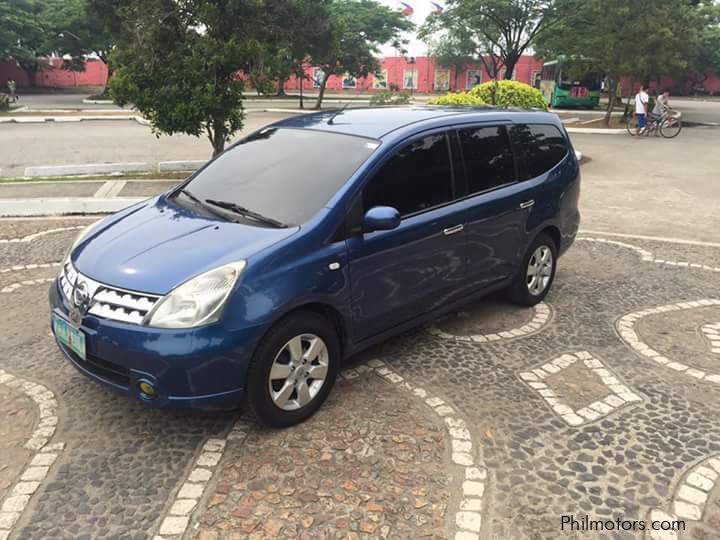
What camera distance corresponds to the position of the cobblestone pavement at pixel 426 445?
2.81 meters

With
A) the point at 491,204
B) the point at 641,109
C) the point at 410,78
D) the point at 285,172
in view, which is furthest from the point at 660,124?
the point at 410,78

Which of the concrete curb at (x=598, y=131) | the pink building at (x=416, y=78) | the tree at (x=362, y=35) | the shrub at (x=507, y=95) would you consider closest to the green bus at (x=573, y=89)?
the tree at (x=362, y=35)

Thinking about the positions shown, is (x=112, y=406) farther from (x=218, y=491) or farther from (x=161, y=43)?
(x=161, y=43)

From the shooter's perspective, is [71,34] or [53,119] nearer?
[53,119]

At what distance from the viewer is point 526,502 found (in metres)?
2.93

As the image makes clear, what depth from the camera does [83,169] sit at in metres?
11.8

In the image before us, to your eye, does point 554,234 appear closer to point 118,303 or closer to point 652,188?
point 118,303

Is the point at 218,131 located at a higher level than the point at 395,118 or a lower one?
lower

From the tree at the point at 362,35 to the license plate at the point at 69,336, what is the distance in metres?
25.7

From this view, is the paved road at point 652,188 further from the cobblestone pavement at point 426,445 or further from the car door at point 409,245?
the car door at point 409,245

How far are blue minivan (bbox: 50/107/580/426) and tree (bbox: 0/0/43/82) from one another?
45.5 m

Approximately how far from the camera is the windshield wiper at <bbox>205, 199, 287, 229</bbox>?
358 cm

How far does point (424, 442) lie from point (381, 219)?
50.6 inches

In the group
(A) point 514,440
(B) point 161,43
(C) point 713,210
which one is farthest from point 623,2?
(A) point 514,440
